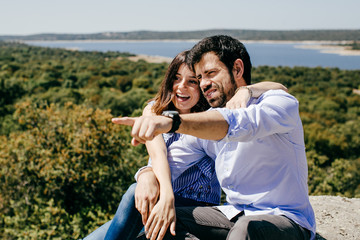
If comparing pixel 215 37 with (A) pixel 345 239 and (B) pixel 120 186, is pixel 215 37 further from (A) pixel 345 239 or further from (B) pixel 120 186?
(B) pixel 120 186

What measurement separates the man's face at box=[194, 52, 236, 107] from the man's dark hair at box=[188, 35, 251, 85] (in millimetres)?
44

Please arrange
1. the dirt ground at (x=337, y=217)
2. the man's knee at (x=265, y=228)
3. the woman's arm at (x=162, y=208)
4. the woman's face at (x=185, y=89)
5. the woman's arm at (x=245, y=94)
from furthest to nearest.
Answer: the dirt ground at (x=337, y=217), the woman's face at (x=185, y=89), the woman's arm at (x=162, y=208), the woman's arm at (x=245, y=94), the man's knee at (x=265, y=228)

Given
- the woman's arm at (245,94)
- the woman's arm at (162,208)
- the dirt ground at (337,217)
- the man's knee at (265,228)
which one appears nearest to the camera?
the man's knee at (265,228)

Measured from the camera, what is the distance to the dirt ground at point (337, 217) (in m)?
3.30

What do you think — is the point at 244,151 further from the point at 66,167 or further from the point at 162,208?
the point at 66,167

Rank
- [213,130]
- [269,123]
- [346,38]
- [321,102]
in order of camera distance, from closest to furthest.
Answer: [213,130] < [269,123] < [321,102] < [346,38]

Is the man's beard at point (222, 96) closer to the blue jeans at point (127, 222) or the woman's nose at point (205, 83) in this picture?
the woman's nose at point (205, 83)

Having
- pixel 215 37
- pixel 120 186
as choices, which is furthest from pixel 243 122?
pixel 120 186

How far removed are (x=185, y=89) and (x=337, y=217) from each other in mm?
2412

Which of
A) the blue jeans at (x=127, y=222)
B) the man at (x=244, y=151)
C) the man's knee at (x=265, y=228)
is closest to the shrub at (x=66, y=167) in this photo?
the blue jeans at (x=127, y=222)

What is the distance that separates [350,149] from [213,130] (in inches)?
1210

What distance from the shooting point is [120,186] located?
30.0ft

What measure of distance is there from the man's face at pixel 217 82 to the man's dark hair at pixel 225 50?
44 mm

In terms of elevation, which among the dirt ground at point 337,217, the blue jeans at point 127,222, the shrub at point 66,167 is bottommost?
the shrub at point 66,167
